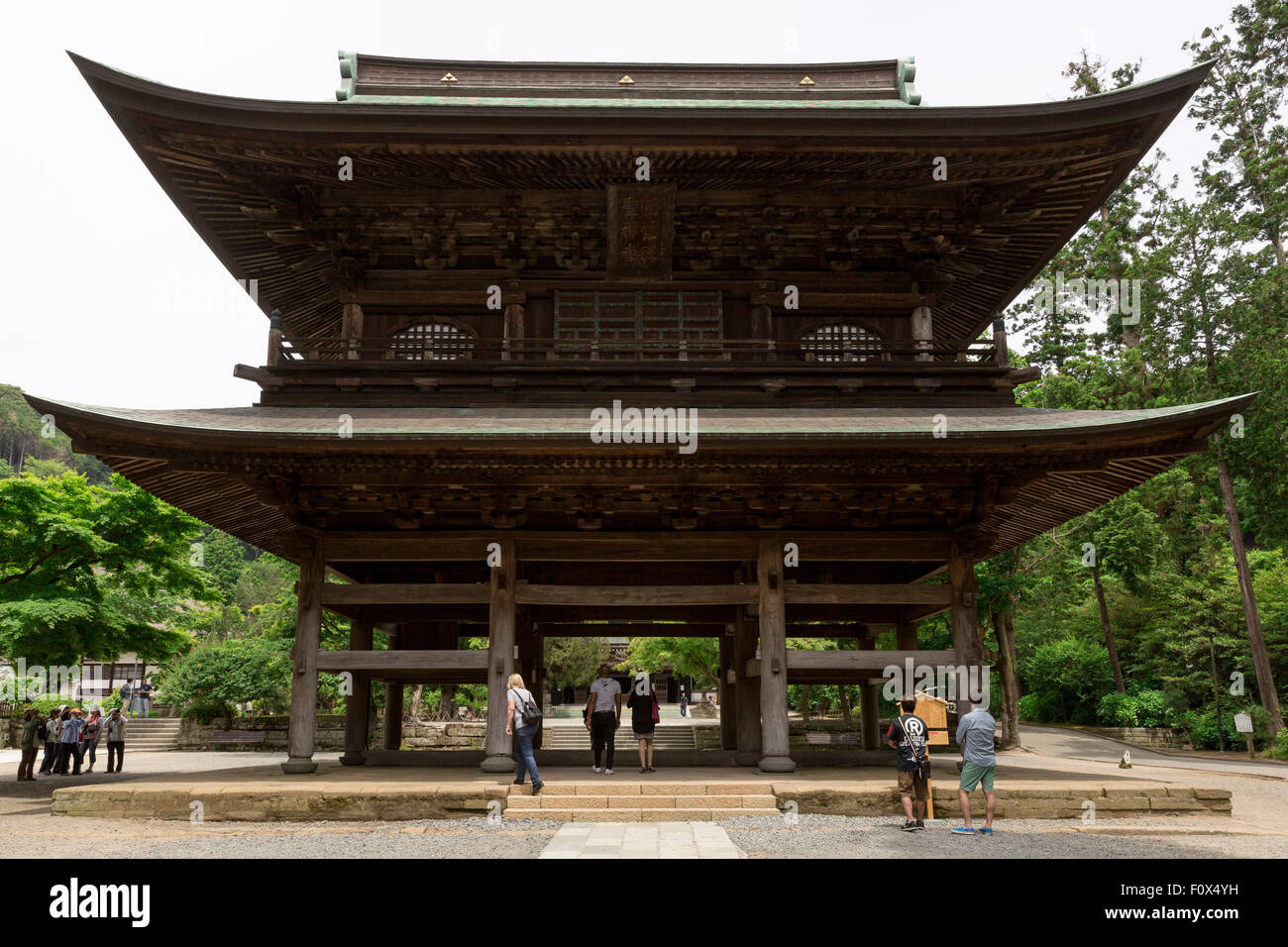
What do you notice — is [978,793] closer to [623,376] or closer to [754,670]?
[754,670]

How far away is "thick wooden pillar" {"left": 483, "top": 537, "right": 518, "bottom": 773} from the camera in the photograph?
1267 cm

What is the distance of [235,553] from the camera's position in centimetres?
10606

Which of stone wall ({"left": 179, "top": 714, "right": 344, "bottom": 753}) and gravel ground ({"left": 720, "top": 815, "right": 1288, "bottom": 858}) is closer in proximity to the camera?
gravel ground ({"left": 720, "top": 815, "right": 1288, "bottom": 858})

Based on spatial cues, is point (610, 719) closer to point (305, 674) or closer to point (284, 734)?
point (305, 674)

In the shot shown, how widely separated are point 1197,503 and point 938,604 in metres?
36.9

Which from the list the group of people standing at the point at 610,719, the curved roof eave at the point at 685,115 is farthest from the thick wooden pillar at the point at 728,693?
the curved roof eave at the point at 685,115

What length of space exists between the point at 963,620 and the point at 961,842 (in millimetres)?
4427

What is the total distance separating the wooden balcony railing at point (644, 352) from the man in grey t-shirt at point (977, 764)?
576 centimetres

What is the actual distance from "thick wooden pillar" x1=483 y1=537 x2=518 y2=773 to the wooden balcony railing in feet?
11.7

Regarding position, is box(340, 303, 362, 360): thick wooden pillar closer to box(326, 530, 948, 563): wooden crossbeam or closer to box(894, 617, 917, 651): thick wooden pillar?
box(326, 530, 948, 563): wooden crossbeam

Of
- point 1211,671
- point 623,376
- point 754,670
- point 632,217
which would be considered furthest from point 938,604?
point 1211,671

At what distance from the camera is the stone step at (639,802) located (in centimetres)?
1102

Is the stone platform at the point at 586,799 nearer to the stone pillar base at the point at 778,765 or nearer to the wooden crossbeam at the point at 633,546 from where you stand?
the stone pillar base at the point at 778,765

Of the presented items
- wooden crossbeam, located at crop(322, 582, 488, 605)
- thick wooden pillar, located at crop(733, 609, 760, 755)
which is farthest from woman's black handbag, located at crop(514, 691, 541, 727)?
thick wooden pillar, located at crop(733, 609, 760, 755)
